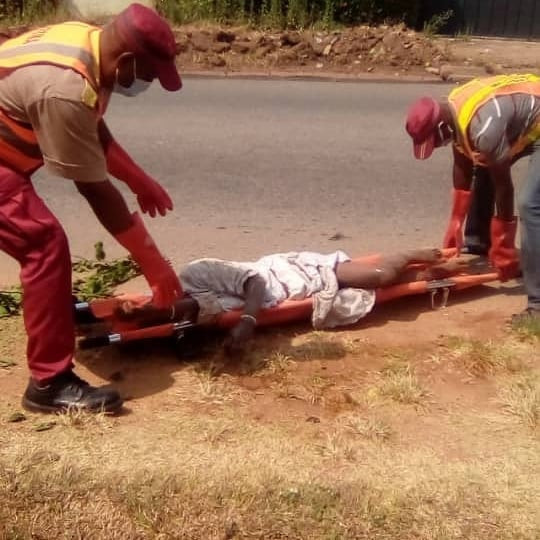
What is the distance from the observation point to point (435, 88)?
11.4 m

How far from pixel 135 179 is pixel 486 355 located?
1.72 m

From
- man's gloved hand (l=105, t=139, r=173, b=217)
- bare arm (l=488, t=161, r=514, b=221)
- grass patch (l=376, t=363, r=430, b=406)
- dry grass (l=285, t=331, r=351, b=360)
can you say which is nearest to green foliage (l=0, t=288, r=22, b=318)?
man's gloved hand (l=105, t=139, r=173, b=217)

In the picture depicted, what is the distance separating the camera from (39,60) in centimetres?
344

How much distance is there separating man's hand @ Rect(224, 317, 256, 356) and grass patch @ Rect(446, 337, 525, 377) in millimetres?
920

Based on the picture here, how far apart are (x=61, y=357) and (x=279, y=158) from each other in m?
4.52

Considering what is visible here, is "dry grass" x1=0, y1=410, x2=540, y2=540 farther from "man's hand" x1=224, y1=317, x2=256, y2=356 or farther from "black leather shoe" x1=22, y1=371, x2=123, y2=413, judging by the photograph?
"man's hand" x1=224, y1=317, x2=256, y2=356

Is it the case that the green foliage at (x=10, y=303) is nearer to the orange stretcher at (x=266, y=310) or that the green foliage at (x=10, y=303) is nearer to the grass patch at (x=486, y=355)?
the orange stretcher at (x=266, y=310)

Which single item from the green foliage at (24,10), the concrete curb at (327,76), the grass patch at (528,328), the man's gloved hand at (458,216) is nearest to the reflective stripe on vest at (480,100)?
the man's gloved hand at (458,216)

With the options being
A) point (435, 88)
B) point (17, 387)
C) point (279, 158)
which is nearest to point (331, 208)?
point (279, 158)

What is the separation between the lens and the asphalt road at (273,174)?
6.16m

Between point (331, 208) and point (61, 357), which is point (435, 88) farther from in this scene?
point (61, 357)

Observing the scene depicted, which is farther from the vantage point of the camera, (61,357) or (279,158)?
(279,158)

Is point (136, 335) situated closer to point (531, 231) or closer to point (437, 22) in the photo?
point (531, 231)

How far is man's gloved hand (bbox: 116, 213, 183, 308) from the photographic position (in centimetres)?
377
